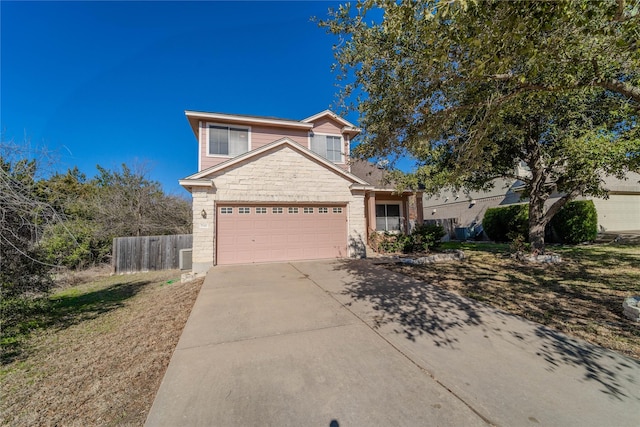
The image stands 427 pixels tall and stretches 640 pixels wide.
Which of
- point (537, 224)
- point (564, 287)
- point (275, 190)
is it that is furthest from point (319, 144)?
point (564, 287)

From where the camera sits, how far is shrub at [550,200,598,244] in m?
14.3

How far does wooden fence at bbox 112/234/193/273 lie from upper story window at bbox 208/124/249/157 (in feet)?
14.4

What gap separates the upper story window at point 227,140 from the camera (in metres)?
11.4

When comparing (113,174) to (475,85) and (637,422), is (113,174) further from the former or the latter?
(637,422)

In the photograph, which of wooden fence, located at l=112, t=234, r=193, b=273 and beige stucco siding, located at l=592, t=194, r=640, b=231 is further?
beige stucco siding, located at l=592, t=194, r=640, b=231

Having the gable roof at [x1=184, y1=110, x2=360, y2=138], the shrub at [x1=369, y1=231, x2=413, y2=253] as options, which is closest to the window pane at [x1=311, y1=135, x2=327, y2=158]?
the gable roof at [x1=184, y1=110, x2=360, y2=138]

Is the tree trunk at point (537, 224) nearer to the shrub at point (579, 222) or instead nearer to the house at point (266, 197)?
the house at point (266, 197)

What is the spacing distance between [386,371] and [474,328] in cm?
202

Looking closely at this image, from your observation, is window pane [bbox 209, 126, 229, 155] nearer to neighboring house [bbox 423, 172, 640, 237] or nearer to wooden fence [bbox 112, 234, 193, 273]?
wooden fence [bbox 112, 234, 193, 273]

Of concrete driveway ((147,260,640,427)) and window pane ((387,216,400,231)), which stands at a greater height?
window pane ((387,216,400,231))

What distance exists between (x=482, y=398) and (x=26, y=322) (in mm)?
8130

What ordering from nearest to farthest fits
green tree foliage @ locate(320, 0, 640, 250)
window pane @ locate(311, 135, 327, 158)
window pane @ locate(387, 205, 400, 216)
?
green tree foliage @ locate(320, 0, 640, 250), window pane @ locate(311, 135, 327, 158), window pane @ locate(387, 205, 400, 216)

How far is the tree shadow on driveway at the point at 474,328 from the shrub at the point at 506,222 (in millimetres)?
12586

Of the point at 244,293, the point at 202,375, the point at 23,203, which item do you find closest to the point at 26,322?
the point at 23,203
